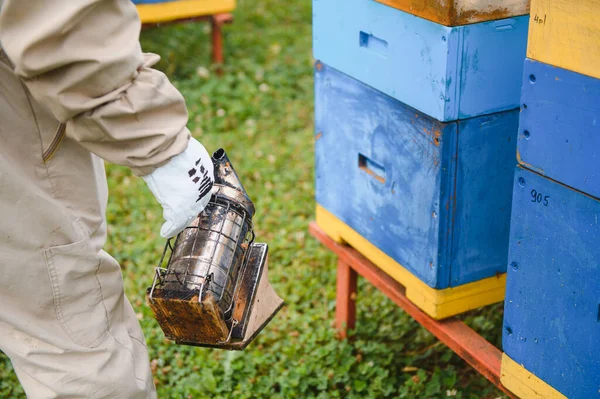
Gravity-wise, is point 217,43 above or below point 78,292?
below

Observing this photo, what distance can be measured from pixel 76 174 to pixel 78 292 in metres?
0.30

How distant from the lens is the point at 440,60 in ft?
6.65

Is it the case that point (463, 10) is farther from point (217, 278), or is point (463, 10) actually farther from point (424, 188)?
point (217, 278)

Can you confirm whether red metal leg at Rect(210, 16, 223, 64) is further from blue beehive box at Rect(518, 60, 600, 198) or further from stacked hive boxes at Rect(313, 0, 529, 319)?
blue beehive box at Rect(518, 60, 600, 198)

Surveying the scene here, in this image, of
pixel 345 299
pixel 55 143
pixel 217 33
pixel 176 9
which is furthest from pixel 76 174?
pixel 217 33

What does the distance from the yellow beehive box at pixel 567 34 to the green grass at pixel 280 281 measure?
52.0 inches

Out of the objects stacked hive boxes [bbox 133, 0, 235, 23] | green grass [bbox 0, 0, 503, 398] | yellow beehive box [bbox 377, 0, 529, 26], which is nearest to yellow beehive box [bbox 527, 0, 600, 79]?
yellow beehive box [bbox 377, 0, 529, 26]

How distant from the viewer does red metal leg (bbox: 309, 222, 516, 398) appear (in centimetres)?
223

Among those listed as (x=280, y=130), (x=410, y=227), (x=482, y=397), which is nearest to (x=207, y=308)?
(x=410, y=227)

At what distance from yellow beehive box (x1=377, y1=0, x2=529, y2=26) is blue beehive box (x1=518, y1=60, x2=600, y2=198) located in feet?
0.93

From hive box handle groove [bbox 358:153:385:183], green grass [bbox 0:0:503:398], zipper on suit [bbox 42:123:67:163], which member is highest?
zipper on suit [bbox 42:123:67:163]

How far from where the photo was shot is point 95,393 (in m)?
1.93

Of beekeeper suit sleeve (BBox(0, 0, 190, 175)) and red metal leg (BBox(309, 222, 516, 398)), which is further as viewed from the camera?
red metal leg (BBox(309, 222, 516, 398))

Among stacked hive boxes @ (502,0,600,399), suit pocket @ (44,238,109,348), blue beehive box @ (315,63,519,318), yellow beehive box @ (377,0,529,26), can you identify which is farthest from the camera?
blue beehive box @ (315,63,519,318)
